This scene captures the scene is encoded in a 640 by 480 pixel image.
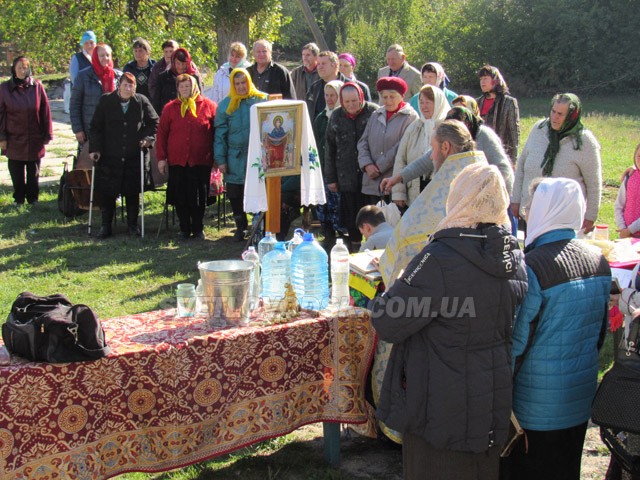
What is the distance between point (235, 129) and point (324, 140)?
996 mm

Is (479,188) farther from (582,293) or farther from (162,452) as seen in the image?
(162,452)

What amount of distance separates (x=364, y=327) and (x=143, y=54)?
24.4 feet

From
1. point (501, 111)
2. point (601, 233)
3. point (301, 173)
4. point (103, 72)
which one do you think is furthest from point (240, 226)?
point (601, 233)

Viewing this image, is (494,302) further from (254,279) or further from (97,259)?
(97,259)

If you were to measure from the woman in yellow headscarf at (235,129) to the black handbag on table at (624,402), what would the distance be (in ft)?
19.3

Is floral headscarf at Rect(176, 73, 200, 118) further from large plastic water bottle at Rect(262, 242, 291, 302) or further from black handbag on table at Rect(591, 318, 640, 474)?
black handbag on table at Rect(591, 318, 640, 474)

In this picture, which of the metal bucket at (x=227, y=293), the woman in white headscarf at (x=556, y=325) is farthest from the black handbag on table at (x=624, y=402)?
the metal bucket at (x=227, y=293)

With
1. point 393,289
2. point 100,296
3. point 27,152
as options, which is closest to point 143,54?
point 27,152

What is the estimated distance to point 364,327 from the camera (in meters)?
4.24

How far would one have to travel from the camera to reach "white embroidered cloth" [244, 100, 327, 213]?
691cm

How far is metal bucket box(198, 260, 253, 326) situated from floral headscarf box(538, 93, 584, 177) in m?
3.36

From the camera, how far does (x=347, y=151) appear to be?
802cm

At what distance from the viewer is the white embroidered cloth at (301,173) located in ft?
22.7

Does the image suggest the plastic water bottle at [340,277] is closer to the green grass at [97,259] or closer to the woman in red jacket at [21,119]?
the green grass at [97,259]
